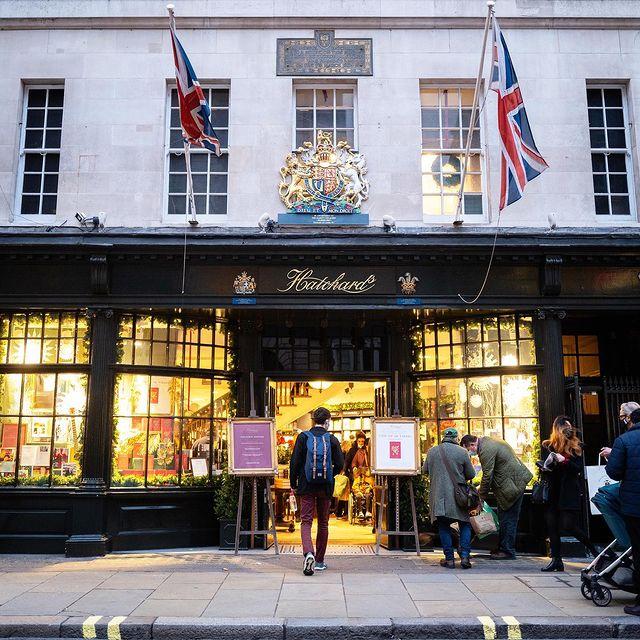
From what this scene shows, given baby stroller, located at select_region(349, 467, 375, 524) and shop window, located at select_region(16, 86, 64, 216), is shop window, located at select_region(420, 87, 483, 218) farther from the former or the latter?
shop window, located at select_region(16, 86, 64, 216)

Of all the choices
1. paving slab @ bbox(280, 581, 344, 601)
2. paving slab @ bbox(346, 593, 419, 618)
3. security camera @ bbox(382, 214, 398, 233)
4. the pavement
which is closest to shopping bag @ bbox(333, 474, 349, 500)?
the pavement

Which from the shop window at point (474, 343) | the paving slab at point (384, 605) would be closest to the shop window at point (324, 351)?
the shop window at point (474, 343)

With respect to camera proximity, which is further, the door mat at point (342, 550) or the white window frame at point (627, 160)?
the white window frame at point (627, 160)

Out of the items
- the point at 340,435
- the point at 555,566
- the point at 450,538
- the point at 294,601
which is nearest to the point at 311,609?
the point at 294,601

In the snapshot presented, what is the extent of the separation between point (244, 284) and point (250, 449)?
8.02 ft

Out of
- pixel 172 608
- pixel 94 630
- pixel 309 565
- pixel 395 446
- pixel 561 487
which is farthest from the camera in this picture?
pixel 395 446

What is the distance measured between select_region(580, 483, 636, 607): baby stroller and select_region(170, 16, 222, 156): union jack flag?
6.73 metres

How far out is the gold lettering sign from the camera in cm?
1070

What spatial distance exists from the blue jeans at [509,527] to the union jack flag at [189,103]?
6626 mm

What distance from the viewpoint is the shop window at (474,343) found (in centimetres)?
1096

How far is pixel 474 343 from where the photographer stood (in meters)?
11.3

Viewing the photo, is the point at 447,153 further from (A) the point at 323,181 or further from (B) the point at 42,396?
(B) the point at 42,396

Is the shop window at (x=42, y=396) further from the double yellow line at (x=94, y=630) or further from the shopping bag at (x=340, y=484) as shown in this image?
the shopping bag at (x=340, y=484)

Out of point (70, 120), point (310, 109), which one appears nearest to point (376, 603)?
point (310, 109)
